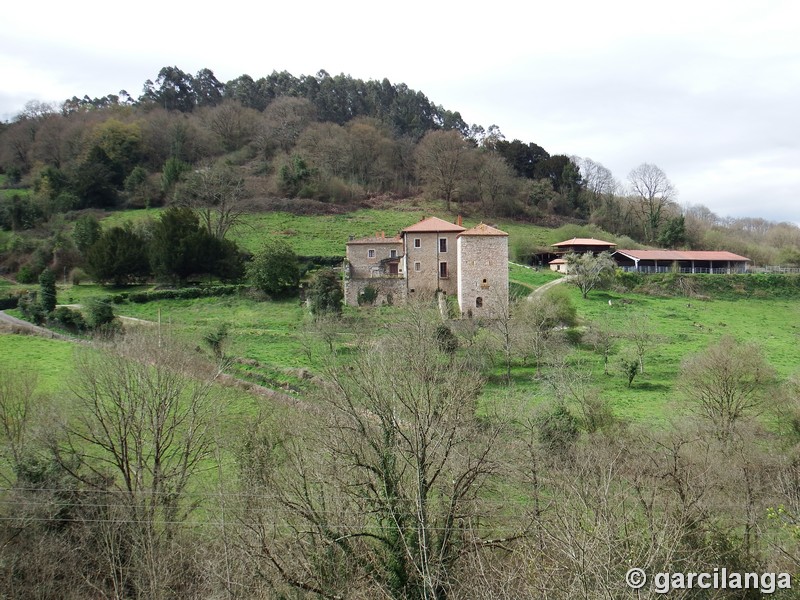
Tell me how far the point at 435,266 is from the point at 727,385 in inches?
712

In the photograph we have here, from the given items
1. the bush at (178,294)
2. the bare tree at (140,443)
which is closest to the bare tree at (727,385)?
the bare tree at (140,443)

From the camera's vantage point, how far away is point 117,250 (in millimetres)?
34875

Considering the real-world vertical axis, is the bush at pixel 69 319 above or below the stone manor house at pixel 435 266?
below

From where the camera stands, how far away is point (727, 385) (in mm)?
18047

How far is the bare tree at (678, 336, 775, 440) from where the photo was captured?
1789cm

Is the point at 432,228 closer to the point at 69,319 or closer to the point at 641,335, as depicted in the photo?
the point at 641,335

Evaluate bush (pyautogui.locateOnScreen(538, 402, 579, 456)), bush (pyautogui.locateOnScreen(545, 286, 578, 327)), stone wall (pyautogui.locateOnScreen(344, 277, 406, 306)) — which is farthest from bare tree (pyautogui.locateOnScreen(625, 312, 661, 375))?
stone wall (pyautogui.locateOnScreen(344, 277, 406, 306))

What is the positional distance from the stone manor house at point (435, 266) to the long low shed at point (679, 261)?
1497 cm

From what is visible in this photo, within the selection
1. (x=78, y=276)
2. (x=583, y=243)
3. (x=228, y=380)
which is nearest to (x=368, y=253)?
(x=228, y=380)

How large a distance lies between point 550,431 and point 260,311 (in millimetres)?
19280

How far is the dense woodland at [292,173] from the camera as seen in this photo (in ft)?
165

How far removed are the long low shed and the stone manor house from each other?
15.0m

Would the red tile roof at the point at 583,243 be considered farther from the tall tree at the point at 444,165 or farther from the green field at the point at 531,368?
the tall tree at the point at 444,165

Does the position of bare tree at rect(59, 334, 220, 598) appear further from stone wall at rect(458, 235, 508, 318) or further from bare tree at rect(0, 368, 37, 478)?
stone wall at rect(458, 235, 508, 318)
